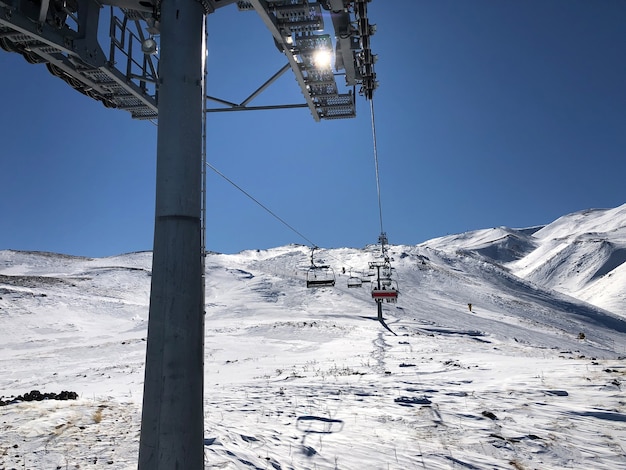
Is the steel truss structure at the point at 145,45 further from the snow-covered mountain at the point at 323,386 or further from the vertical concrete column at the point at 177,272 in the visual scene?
the snow-covered mountain at the point at 323,386

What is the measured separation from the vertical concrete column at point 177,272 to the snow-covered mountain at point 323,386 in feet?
9.82

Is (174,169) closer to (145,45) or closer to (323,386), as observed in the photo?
(145,45)

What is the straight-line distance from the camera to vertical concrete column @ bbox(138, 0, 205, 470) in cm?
393

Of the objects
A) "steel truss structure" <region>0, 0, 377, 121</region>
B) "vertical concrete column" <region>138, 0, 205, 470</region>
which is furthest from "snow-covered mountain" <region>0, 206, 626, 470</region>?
"steel truss structure" <region>0, 0, 377, 121</region>

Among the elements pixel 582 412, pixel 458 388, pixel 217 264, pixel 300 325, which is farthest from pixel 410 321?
pixel 217 264

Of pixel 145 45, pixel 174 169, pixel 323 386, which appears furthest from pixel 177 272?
pixel 323 386

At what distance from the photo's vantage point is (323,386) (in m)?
13.6

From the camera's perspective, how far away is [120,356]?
24234 mm

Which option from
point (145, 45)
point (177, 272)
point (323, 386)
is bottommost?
point (323, 386)

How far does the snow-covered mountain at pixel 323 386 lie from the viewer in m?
7.18

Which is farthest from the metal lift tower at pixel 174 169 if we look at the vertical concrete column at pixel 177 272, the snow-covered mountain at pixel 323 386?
the snow-covered mountain at pixel 323 386

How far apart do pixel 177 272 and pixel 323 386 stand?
1068 centimetres

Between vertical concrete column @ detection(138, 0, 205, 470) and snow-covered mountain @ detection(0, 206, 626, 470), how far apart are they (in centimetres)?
299

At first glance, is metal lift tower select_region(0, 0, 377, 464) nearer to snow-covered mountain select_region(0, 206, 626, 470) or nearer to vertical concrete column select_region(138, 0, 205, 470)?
vertical concrete column select_region(138, 0, 205, 470)
